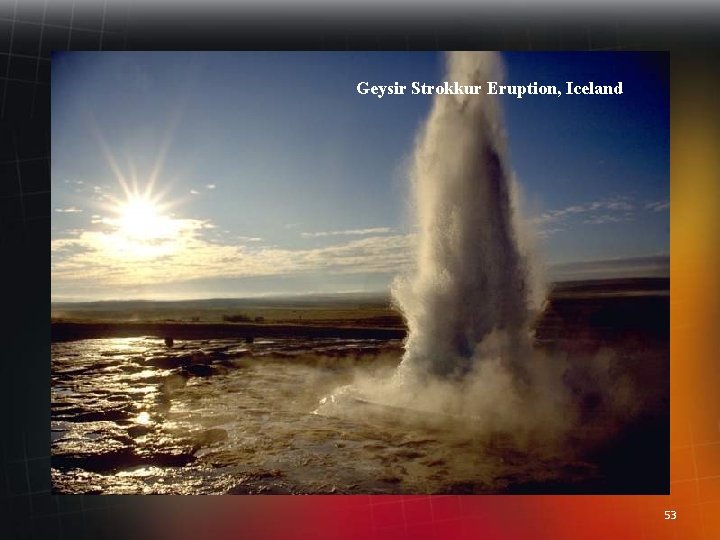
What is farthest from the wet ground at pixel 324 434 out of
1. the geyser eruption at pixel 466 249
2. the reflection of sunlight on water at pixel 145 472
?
the geyser eruption at pixel 466 249

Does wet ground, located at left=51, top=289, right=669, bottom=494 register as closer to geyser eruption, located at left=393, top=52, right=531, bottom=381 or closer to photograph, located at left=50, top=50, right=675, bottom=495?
photograph, located at left=50, top=50, right=675, bottom=495

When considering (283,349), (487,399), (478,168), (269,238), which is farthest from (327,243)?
(487,399)

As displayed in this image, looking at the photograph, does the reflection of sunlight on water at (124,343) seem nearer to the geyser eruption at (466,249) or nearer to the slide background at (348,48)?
the slide background at (348,48)

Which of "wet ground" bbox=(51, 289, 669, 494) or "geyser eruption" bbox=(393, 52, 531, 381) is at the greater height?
"geyser eruption" bbox=(393, 52, 531, 381)

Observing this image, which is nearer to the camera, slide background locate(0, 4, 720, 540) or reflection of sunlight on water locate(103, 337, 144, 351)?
slide background locate(0, 4, 720, 540)

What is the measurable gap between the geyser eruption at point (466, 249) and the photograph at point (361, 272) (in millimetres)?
11

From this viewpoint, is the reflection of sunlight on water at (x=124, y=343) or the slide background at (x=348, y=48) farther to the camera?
the reflection of sunlight on water at (x=124, y=343)

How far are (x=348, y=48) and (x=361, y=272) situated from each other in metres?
1.12

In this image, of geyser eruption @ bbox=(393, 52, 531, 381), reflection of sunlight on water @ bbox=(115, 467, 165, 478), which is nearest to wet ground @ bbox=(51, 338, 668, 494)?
reflection of sunlight on water @ bbox=(115, 467, 165, 478)

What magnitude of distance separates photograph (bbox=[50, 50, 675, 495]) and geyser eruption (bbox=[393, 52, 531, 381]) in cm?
1

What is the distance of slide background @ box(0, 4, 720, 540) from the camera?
3.22 meters

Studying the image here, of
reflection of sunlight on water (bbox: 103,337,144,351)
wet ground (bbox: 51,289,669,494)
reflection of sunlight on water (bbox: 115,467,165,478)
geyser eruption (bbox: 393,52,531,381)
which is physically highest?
geyser eruption (bbox: 393,52,531,381)

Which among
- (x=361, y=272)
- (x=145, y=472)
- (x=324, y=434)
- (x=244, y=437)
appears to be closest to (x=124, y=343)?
(x=145, y=472)

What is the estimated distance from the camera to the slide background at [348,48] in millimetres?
3225
